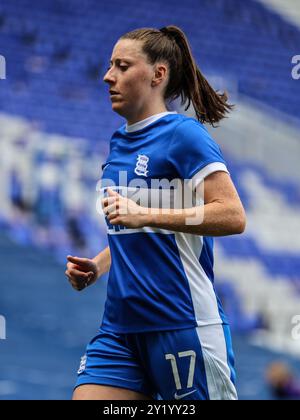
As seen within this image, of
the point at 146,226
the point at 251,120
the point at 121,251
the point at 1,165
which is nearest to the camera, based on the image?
the point at 146,226

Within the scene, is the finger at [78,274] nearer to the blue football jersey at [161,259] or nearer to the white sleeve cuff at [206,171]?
the blue football jersey at [161,259]

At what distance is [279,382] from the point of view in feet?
24.3

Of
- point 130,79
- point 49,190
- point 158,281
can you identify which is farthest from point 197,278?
point 49,190

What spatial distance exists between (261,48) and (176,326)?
5004mm

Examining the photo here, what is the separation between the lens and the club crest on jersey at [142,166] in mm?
3449

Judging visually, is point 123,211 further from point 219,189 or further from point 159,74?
point 159,74

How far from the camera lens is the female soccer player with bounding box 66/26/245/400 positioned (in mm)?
3404

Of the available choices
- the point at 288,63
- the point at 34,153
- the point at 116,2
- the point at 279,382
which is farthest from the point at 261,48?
the point at 279,382

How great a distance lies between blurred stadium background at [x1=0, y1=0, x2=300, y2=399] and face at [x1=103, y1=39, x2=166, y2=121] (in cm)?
377

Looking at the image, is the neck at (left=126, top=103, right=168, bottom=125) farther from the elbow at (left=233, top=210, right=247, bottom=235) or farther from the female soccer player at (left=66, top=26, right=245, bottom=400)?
the elbow at (left=233, top=210, right=247, bottom=235)

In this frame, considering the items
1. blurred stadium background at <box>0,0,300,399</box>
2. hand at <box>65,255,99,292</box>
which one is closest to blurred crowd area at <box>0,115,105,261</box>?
blurred stadium background at <box>0,0,300,399</box>

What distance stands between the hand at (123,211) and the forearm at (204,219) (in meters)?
0.04

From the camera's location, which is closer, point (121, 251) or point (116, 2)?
point (121, 251)
